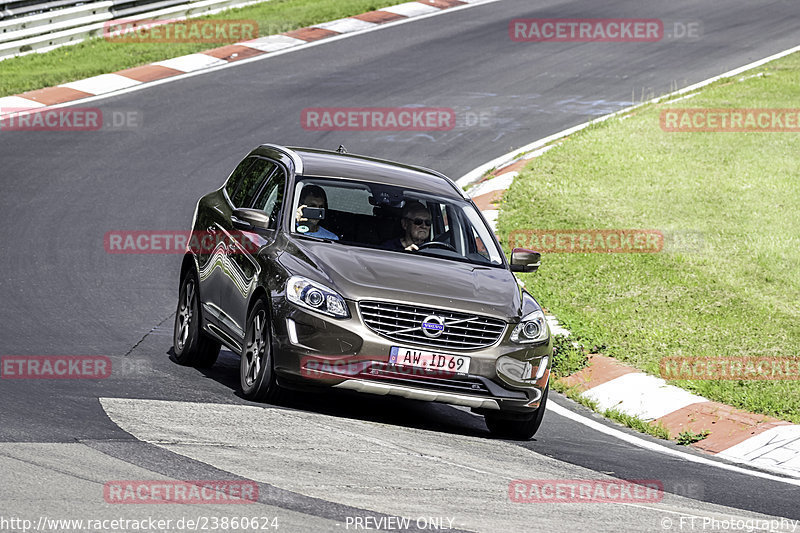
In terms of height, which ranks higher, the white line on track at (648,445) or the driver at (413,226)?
the driver at (413,226)

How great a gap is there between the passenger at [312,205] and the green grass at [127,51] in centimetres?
1205

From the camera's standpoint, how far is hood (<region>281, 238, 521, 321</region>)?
8.45 m

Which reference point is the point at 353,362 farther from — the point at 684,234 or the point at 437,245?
the point at 684,234

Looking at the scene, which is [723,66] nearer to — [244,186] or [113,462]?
[244,186]

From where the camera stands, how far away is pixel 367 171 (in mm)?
10102

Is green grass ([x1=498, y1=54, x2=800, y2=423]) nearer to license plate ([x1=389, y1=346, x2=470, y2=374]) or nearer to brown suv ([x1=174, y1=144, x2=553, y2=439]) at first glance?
brown suv ([x1=174, y1=144, x2=553, y2=439])

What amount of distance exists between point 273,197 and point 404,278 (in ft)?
5.59

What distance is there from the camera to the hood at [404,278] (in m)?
8.45

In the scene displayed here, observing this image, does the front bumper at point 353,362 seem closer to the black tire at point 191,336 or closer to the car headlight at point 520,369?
the car headlight at point 520,369

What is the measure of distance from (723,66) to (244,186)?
50.6ft

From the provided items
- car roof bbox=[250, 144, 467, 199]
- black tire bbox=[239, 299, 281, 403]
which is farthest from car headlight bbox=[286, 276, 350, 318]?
car roof bbox=[250, 144, 467, 199]

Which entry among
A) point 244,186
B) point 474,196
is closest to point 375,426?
point 244,186

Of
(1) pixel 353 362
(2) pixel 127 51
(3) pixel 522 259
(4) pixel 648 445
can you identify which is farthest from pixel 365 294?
(2) pixel 127 51

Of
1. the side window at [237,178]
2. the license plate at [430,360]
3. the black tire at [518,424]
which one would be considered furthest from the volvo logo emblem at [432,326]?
the side window at [237,178]
